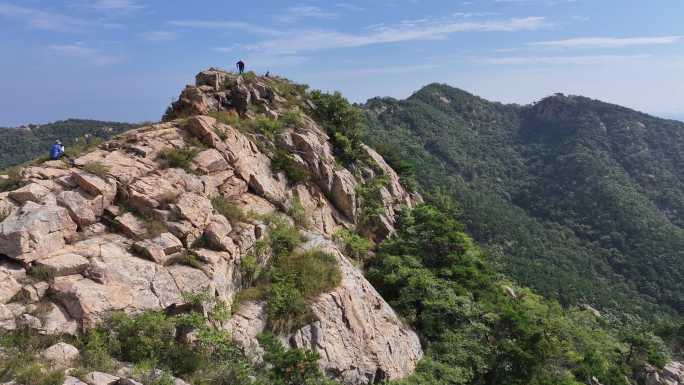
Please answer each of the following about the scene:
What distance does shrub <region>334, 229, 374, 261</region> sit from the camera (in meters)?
21.8

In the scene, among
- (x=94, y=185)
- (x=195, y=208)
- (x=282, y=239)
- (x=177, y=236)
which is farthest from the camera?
(x=282, y=239)

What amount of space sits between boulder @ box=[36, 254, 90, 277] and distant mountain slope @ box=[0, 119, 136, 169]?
6367cm

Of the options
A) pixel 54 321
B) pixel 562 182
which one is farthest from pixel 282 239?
pixel 562 182

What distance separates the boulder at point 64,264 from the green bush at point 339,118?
18.4m

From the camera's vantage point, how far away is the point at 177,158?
56.0ft

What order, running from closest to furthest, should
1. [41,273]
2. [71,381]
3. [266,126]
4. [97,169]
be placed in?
1. [71,381]
2. [41,273]
3. [97,169]
4. [266,126]

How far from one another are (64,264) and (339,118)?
68.8 ft

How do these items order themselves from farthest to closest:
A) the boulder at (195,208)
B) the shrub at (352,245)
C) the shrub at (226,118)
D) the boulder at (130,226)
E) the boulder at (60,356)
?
the shrub at (352,245) < the shrub at (226,118) < the boulder at (195,208) < the boulder at (130,226) < the boulder at (60,356)

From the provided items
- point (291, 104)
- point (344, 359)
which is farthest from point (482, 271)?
point (291, 104)

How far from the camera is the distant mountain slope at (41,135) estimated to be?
238ft

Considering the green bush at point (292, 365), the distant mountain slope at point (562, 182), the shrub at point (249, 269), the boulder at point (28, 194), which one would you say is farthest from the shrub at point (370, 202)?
the boulder at point (28, 194)

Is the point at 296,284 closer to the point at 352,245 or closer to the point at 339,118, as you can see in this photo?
the point at 352,245

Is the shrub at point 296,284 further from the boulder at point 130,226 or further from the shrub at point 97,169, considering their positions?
the shrub at point 97,169

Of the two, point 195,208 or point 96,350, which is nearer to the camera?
point 96,350
